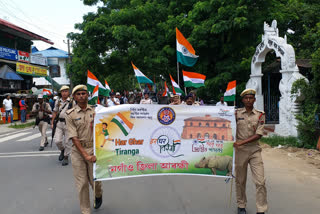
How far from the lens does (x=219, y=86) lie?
51.3 ft

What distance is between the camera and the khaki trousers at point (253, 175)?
388 centimetres

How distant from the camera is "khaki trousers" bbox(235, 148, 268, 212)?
3879mm

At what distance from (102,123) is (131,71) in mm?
17500

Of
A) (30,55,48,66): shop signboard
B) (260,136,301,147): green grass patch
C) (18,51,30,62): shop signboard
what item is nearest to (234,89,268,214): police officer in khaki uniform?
(260,136,301,147): green grass patch

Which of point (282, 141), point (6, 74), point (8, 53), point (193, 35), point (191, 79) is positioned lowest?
point (282, 141)

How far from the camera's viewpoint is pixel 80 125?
13.1 ft

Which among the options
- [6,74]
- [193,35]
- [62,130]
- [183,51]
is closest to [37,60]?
[6,74]

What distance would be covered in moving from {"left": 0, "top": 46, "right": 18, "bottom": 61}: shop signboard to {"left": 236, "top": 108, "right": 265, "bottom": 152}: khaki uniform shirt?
879 inches

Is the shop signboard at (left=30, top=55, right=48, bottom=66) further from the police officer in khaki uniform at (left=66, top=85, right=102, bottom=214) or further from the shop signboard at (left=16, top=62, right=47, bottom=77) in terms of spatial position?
the police officer in khaki uniform at (left=66, top=85, right=102, bottom=214)

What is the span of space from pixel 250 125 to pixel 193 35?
1141cm

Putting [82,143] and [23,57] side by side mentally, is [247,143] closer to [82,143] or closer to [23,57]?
[82,143]

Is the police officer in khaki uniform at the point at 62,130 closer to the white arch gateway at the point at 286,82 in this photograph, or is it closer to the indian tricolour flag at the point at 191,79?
the indian tricolour flag at the point at 191,79

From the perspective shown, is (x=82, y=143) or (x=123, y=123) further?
(x=123, y=123)

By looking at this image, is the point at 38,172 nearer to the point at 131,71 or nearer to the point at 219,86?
the point at 219,86
